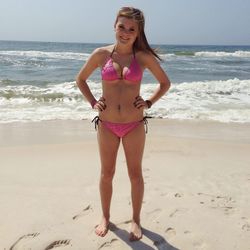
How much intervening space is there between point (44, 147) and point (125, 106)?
11.3 feet

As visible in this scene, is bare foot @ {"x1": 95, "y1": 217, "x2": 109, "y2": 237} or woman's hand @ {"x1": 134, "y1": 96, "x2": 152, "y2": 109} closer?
woman's hand @ {"x1": 134, "y1": 96, "x2": 152, "y2": 109}

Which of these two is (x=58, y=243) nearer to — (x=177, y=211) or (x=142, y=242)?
(x=142, y=242)

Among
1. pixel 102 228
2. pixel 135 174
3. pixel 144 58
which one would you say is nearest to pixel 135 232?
pixel 102 228

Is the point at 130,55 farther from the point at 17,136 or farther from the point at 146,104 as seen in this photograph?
the point at 17,136

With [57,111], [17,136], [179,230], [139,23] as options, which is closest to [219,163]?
[179,230]

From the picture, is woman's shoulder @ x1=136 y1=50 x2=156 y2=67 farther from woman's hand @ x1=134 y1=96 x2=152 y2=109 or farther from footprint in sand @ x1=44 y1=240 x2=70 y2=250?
footprint in sand @ x1=44 y1=240 x2=70 y2=250

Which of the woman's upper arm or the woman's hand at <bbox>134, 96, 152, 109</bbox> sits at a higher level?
the woman's upper arm

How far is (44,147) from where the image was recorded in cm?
638

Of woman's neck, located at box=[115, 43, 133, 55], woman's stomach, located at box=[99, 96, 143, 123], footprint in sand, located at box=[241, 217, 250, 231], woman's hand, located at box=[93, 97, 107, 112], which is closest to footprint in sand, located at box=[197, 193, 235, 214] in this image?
footprint in sand, located at box=[241, 217, 250, 231]

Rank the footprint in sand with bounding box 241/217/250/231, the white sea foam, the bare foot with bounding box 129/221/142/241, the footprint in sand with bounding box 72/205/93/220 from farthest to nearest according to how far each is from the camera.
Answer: the white sea foam → the footprint in sand with bounding box 72/205/93/220 → the footprint in sand with bounding box 241/217/250/231 → the bare foot with bounding box 129/221/142/241

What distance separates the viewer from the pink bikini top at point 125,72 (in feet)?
10.3

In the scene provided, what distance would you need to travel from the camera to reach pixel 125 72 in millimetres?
3135

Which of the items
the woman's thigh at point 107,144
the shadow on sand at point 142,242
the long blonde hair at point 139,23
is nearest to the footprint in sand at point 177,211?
the shadow on sand at point 142,242

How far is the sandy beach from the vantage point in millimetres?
3438
